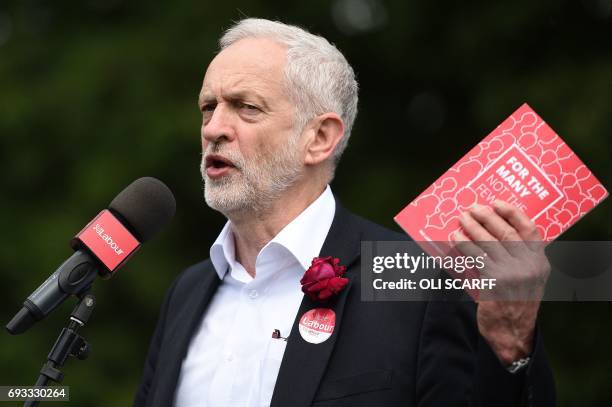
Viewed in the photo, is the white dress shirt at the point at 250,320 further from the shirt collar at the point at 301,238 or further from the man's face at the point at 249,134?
the man's face at the point at 249,134

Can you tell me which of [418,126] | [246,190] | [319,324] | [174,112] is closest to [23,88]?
[174,112]

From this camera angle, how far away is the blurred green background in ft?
21.7

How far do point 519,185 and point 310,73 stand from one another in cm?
120

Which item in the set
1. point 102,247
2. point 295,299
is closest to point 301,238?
point 295,299

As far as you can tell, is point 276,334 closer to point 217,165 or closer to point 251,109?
point 217,165

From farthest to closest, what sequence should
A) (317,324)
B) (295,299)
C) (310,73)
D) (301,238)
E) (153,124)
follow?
(153,124) → (310,73) → (301,238) → (295,299) → (317,324)

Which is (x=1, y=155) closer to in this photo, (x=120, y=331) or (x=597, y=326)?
(x=120, y=331)

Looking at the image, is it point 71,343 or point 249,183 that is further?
point 249,183

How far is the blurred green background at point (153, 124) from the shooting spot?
6.60 meters

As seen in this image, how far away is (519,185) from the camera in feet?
8.07

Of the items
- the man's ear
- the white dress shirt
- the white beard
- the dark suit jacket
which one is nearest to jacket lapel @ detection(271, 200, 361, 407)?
the dark suit jacket

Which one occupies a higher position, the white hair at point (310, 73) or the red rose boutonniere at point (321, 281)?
the white hair at point (310, 73)

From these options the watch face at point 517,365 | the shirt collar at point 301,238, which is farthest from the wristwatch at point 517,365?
the shirt collar at point 301,238

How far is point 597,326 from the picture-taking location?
5656 millimetres
